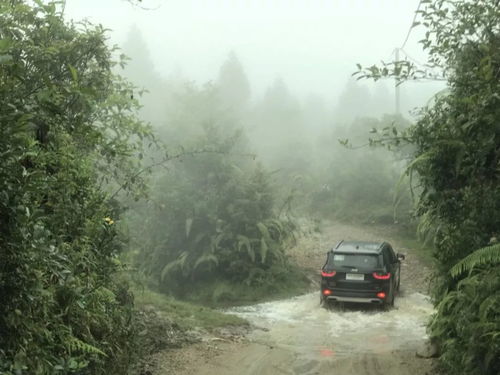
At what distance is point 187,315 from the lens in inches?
480

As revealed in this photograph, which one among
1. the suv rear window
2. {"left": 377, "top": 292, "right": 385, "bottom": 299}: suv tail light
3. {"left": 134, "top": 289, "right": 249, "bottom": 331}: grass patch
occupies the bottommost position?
{"left": 134, "top": 289, "right": 249, "bottom": 331}: grass patch

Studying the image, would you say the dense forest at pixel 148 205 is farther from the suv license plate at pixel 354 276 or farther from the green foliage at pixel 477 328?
the suv license plate at pixel 354 276

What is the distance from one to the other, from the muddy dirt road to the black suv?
38 centimetres

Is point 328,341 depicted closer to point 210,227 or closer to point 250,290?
point 250,290

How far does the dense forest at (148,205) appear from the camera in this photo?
3.94 meters

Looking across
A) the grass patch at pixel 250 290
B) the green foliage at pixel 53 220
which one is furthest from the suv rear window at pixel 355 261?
the green foliage at pixel 53 220

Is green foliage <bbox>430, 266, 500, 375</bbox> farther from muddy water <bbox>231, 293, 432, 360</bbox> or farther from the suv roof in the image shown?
the suv roof

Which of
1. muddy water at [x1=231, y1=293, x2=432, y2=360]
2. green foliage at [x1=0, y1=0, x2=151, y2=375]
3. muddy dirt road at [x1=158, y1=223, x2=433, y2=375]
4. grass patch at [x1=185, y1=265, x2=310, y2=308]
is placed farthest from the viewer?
grass patch at [x1=185, y1=265, x2=310, y2=308]

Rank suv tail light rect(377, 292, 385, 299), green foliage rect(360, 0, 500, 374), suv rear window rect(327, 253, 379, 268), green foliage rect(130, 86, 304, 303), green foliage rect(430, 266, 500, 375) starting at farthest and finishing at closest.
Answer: green foliage rect(130, 86, 304, 303) → suv rear window rect(327, 253, 379, 268) → suv tail light rect(377, 292, 385, 299) → green foliage rect(360, 0, 500, 374) → green foliage rect(430, 266, 500, 375)

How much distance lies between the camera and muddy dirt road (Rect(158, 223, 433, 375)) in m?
8.93

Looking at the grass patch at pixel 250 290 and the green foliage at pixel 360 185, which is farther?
the green foliage at pixel 360 185

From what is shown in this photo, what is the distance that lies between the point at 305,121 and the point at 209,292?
1835 inches

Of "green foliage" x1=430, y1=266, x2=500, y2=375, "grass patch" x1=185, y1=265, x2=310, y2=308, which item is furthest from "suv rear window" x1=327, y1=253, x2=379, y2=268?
"green foliage" x1=430, y1=266, x2=500, y2=375

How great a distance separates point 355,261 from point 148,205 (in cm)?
836
